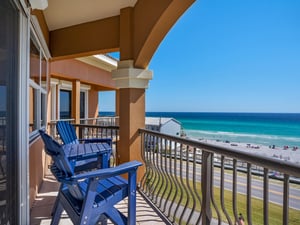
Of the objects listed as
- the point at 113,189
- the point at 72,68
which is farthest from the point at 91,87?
the point at 113,189

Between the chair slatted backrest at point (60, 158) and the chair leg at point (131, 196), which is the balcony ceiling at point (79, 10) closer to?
the chair slatted backrest at point (60, 158)

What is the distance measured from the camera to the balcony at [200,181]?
3.74 ft

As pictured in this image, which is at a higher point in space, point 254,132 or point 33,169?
point 33,169

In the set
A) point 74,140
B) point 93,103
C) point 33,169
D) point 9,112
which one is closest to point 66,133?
point 74,140

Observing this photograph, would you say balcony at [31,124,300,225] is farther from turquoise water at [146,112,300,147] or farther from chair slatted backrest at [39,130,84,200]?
turquoise water at [146,112,300,147]

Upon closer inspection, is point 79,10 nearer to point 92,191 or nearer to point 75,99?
point 92,191

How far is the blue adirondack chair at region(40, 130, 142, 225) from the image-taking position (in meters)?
1.57

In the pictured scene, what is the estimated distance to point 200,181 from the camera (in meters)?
2.08

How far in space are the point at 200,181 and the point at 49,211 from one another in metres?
1.76

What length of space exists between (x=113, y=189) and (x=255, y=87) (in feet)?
136

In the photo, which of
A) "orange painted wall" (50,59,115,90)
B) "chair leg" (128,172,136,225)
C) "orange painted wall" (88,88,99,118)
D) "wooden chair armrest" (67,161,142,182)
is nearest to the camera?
"wooden chair armrest" (67,161,142,182)

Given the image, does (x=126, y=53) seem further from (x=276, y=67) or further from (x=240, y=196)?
(x=276, y=67)

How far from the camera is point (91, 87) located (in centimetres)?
1100

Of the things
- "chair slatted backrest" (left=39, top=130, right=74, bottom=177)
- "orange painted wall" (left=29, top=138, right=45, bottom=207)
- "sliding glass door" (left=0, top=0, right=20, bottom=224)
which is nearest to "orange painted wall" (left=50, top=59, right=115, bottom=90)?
"orange painted wall" (left=29, top=138, right=45, bottom=207)
